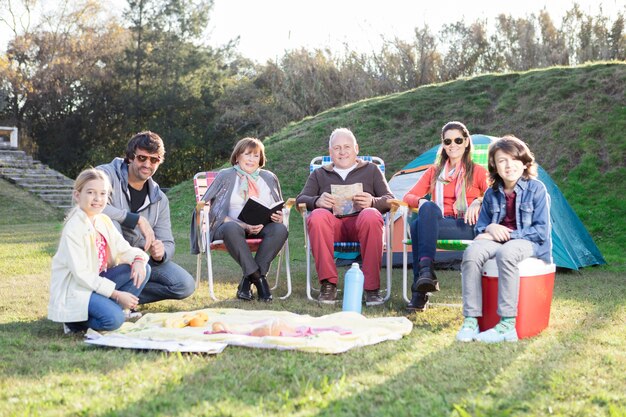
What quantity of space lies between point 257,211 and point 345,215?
0.54m

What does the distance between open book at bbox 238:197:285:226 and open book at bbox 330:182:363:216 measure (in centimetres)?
34

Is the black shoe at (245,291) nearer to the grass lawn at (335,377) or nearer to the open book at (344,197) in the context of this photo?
the open book at (344,197)

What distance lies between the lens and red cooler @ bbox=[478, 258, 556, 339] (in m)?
3.25

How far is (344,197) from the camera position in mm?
4516

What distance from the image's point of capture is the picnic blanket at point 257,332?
112 inches

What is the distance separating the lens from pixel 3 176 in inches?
575

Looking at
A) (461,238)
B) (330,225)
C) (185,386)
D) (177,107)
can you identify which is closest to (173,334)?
(185,386)

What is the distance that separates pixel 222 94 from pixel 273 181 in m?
16.9

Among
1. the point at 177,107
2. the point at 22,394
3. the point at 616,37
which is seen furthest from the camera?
the point at 177,107

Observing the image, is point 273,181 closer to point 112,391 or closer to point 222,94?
point 112,391

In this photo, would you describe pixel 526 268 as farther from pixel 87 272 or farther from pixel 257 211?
pixel 87 272

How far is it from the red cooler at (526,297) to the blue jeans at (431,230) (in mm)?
641

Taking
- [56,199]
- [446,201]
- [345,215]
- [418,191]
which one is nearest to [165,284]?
[345,215]

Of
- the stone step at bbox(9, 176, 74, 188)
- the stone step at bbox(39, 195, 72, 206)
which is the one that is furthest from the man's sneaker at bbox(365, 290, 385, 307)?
the stone step at bbox(9, 176, 74, 188)
